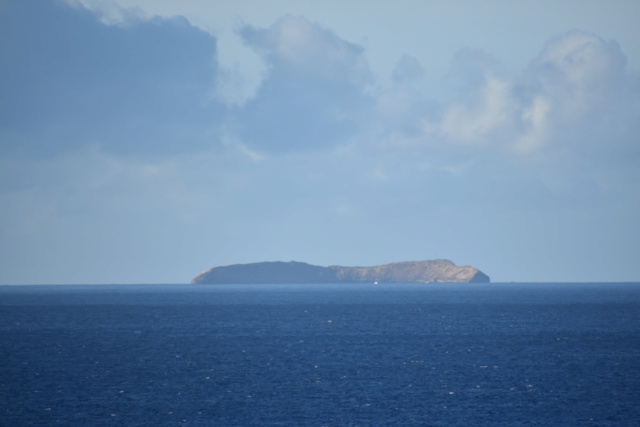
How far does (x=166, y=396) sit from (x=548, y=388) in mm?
36989

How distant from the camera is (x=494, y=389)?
247ft

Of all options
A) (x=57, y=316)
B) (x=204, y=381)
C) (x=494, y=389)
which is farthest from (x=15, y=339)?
(x=494, y=389)

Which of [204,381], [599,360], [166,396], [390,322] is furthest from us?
[390,322]

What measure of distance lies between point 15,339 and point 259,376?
61593 millimetres

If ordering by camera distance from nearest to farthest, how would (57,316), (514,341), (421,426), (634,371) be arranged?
1. (421,426)
2. (634,371)
3. (514,341)
4. (57,316)

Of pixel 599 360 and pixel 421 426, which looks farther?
pixel 599 360

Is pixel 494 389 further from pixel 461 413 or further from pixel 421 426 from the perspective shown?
pixel 421 426

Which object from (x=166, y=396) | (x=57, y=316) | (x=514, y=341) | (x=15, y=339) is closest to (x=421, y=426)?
(x=166, y=396)

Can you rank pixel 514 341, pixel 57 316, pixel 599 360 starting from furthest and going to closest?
1. pixel 57 316
2. pixel 514 341
3. pixel 599 360

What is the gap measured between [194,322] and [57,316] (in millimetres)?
50049

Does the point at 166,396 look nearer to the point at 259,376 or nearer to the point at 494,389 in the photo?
the point at 259,376

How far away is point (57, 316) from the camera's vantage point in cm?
19738

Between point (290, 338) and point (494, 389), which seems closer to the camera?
point (494, 389)

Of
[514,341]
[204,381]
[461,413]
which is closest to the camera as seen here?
[461,413]
